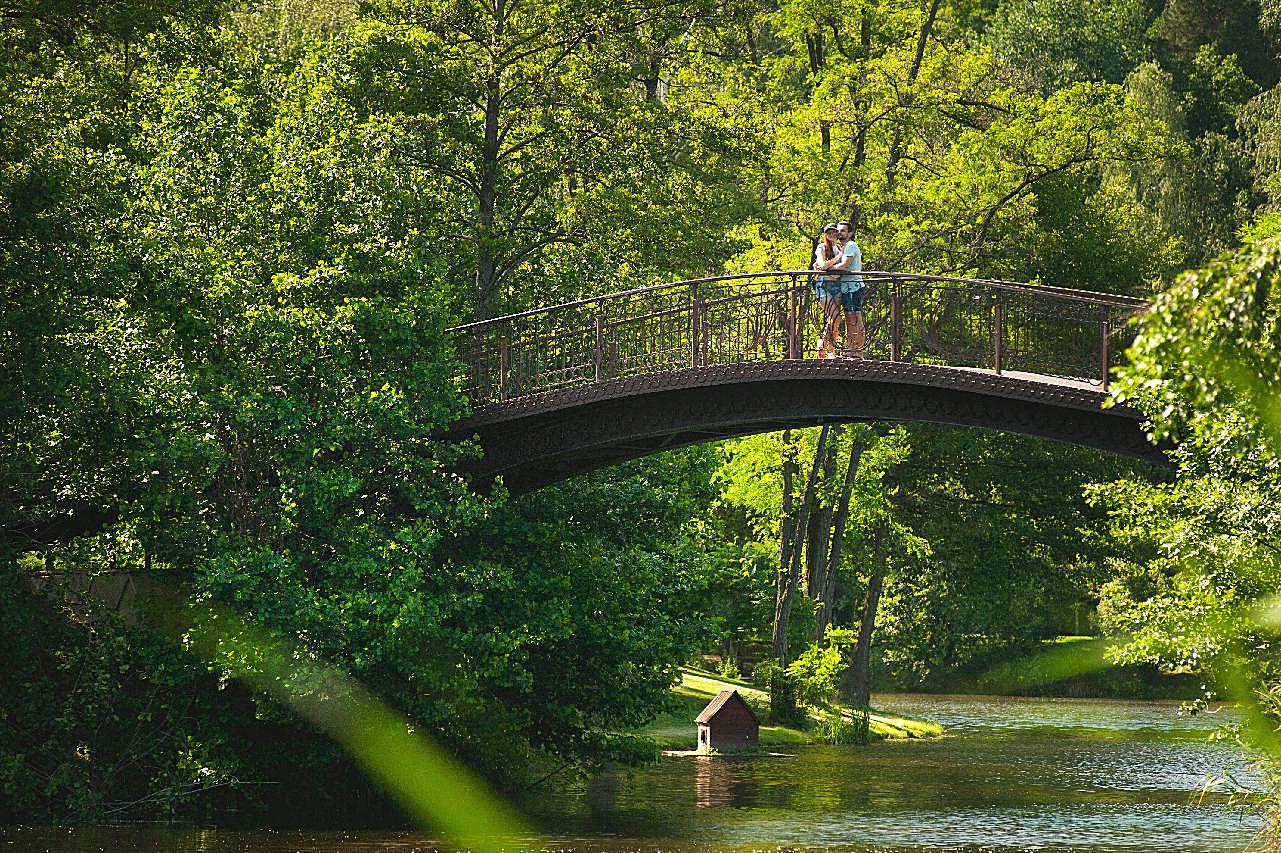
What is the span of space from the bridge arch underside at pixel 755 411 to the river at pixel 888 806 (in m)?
4.58

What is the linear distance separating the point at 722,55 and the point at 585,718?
30.1m

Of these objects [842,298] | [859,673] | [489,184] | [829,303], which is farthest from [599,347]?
[859,673]

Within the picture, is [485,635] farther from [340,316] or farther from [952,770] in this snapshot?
[952,770]

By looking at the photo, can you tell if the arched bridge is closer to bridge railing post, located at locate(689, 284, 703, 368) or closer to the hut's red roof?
bridge railing post, located at locate(689, 284, 703, 368)

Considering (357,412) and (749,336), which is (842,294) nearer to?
(749,336)

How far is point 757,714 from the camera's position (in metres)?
40.8

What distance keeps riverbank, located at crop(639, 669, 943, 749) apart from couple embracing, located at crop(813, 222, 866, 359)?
1113 centimetres

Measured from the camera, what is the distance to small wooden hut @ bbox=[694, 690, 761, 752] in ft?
119

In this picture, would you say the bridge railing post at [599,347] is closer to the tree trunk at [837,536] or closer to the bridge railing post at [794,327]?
the bridge railing post at [794,327]

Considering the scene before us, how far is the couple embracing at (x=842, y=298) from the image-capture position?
83.6 ft

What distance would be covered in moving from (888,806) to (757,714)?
43.9 feet

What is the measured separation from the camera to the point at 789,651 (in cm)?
4672

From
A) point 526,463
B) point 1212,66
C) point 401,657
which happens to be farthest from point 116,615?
point 1212,66

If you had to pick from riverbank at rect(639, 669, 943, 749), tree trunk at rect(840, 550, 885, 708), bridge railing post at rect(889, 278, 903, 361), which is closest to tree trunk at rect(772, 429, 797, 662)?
riverbank at rect(639, 669, 943, 749)
